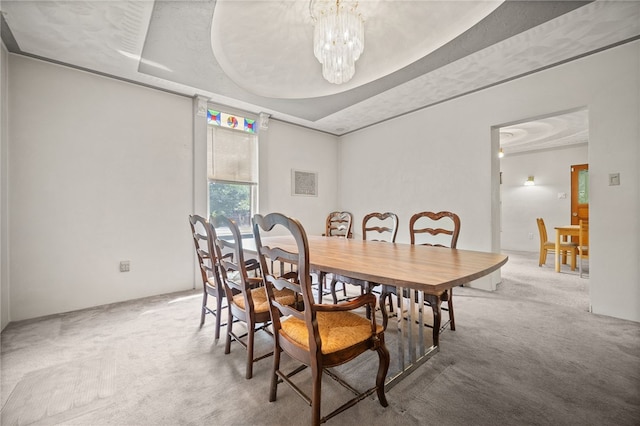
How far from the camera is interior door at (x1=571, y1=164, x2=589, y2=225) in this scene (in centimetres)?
573

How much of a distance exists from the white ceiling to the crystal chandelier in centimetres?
19

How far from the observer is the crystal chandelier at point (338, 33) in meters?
2.07

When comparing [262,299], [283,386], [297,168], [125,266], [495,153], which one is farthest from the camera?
[297,168]

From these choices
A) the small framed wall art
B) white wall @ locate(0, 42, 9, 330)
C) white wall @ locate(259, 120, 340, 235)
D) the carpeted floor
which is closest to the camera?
the carpeted floor

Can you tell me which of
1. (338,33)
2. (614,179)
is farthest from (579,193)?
(338,33)

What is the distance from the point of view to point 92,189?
9.39 ft

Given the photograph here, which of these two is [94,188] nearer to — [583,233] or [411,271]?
[411,271]

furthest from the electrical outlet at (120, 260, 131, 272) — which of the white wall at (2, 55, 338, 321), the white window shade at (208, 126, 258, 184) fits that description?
the white window shade at (208, 126, 258, 184)

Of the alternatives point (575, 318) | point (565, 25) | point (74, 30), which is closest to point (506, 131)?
point (565, 25)

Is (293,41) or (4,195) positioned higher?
(293,41)

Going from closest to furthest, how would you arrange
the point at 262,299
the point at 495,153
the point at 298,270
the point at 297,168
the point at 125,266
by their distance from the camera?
the point at 298,270
the point at 262,299
the point at 125,266
the point at 495,153
the point at 297,168

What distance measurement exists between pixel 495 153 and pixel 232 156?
3714 mm

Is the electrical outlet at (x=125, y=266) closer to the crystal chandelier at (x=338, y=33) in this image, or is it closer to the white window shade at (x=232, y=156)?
the white window shade at (x=232, y=156)

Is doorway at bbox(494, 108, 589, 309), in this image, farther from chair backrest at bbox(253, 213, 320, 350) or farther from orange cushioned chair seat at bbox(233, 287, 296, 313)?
chair backrest at bbox(253, 213, 320, 350)
